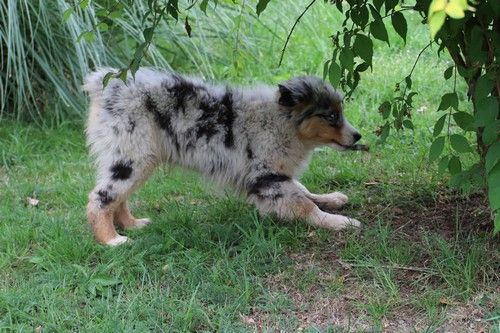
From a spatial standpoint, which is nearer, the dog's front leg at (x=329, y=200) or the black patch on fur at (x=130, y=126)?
the black patch on fur at (x=130, y=126)

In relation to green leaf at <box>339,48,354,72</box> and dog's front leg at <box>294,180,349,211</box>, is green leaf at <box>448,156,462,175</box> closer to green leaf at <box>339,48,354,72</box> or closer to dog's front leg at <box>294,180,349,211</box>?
green leaf at <box>339,48,354,72</box>

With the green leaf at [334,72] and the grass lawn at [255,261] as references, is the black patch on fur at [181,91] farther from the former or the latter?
the green leaf at [334,72]

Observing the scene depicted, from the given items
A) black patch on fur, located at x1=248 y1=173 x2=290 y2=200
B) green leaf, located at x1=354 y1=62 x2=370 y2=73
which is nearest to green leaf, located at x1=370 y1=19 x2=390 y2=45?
green leaf, located at x1=354 y1=62 x2=370 y2=73

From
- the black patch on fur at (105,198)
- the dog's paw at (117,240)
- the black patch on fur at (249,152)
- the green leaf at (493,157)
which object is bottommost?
the dog's paw at (117,240)

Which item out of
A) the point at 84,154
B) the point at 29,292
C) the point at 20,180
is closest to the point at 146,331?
the point at 29,292

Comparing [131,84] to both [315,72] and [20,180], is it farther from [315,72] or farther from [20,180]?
[315,72]

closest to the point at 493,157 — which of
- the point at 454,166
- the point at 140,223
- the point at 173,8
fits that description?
the point at 454,166

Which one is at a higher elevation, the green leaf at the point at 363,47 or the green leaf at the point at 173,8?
the green leaf at the point at 363,47

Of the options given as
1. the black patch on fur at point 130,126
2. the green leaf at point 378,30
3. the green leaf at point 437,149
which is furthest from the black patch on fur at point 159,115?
the green leaf at point 437,149

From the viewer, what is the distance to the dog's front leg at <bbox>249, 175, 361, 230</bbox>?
14.9 ft

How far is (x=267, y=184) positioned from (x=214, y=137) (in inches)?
17.9

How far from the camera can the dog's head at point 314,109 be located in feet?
16.1

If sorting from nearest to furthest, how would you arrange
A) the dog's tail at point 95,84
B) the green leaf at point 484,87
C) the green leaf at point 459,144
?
the green leaf at point 484,87 < the green leaf at point 459,144 < the dog's tail at point 95,84

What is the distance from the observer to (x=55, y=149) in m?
6.93
